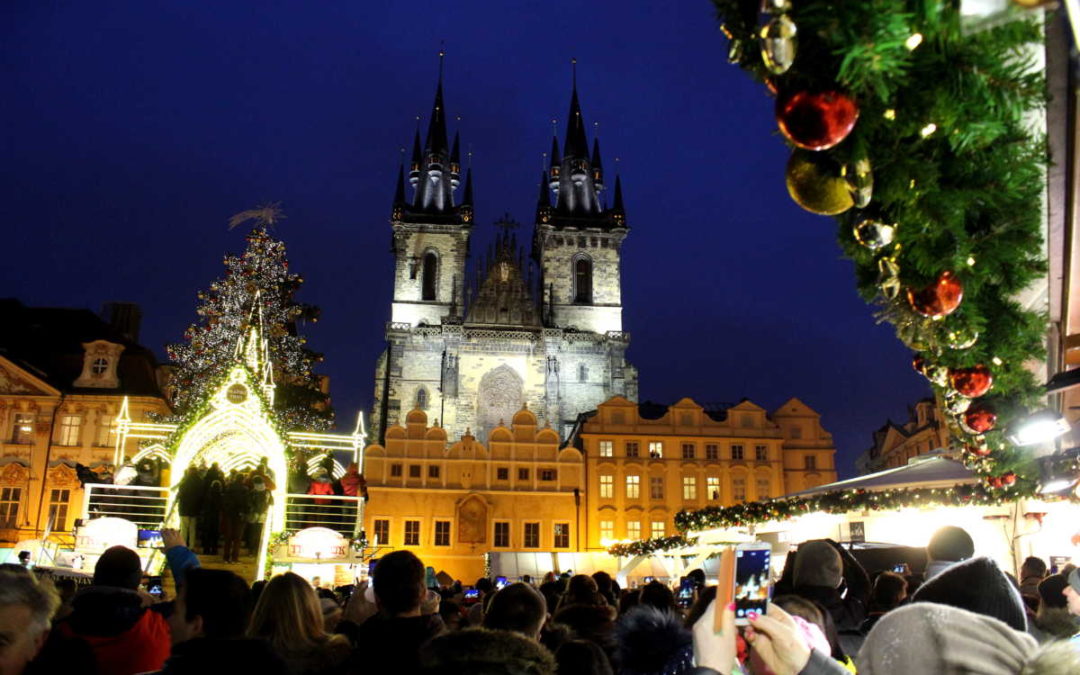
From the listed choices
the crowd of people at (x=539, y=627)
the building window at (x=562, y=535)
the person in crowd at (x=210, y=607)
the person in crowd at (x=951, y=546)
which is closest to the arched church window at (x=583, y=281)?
the building window at (x=562, y=535)

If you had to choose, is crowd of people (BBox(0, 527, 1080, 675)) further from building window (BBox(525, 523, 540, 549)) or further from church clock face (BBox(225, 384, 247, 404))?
building window (BBox(525, 523, 540, 549))

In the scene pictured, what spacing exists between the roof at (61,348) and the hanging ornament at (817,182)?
4268 cm

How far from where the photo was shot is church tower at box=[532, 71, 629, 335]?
5969 cm

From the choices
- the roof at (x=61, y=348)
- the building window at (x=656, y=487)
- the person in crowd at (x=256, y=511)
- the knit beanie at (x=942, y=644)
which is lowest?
the knit beanie at (x=942, y=644)

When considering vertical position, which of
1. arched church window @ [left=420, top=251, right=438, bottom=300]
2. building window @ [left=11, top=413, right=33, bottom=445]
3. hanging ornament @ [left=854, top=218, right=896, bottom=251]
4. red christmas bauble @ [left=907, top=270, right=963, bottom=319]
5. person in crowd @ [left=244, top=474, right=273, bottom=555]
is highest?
arched church window @ [left=420, top=251, right=438, bottom=300]

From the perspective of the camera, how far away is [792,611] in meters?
3.92

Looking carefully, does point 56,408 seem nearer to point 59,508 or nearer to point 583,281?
point 59,508

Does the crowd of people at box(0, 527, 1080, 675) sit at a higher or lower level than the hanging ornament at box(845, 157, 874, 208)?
lower

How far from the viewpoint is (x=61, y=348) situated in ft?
140

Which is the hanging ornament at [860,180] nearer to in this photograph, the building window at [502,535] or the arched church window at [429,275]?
the building window at [502,535]

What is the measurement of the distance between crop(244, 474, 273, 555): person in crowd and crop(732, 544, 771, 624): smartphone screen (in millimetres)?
11810

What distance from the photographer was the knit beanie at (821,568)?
519 cm

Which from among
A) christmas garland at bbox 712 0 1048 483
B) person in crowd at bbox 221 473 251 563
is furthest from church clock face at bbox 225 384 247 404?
christmas garland at bbox 712 0 1048 483

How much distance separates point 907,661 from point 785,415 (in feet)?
160
